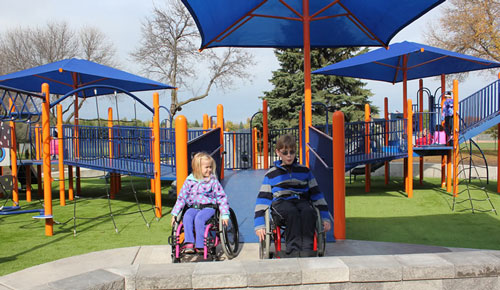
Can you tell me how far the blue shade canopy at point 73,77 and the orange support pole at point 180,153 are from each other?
5175 mm

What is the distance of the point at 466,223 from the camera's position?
6.75 metres

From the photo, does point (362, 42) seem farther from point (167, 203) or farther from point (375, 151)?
point (167, 203)

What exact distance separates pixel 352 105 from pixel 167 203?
756 inches

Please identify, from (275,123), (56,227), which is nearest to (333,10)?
(56,227)

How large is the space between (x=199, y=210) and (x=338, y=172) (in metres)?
1.75

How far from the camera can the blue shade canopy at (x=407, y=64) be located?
10047mm

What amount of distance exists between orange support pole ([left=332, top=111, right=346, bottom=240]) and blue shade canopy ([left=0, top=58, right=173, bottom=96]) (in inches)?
261

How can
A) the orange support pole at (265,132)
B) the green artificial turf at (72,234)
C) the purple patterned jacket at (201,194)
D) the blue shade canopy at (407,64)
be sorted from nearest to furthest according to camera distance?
the purple patterned jacket at (201,194)
the green artificial turf at (72,234)
the blue shade canopy at (407,64)
the orange support pole at (265,132)

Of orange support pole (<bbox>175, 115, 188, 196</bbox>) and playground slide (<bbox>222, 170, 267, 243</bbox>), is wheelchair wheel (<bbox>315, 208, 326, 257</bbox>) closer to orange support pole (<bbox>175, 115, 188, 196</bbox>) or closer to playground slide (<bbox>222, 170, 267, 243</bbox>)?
playground slide (<bbox>222, 170, 267, 243</bbox>)

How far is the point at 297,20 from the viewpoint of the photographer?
7.56 meters

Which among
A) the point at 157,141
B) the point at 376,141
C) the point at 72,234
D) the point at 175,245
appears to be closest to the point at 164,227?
the point at 72,234

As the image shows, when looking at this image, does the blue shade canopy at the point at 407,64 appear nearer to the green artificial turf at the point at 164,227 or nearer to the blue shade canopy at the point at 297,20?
the blue shade canopy at the point at 297,20

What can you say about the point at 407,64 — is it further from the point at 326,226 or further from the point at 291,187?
the point at 326,226

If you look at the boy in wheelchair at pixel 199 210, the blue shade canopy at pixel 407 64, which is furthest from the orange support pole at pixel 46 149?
the blue shade canopy at pixel 407 64
